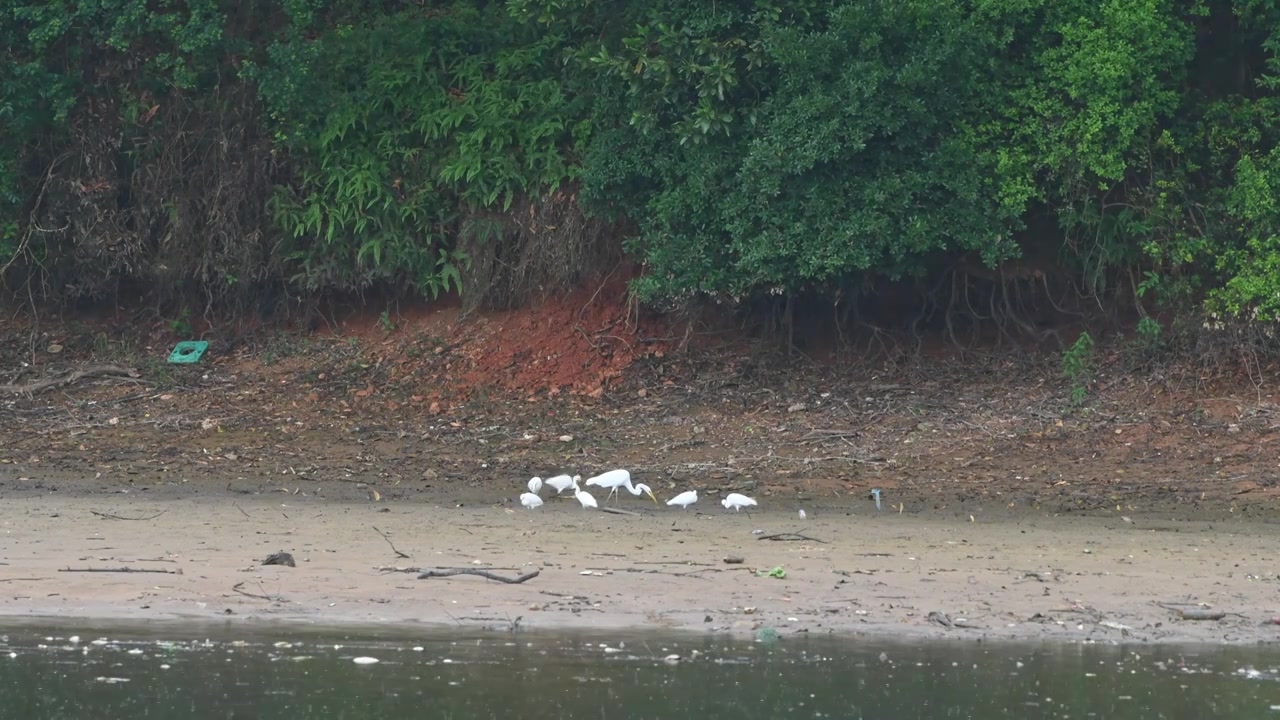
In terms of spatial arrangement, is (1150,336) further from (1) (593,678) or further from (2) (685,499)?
(1) (593,678)

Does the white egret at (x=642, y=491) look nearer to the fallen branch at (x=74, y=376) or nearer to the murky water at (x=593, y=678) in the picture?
the murky water at (x=593, y=678)

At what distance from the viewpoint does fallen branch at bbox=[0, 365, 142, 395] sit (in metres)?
12.3

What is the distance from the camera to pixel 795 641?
7020 mm

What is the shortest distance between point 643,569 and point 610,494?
192cm

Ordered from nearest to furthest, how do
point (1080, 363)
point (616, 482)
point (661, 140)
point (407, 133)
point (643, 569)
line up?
point (643, 569) < point (616, 482) < point (661, 140) < point (1080, 363) < point (407, 133)

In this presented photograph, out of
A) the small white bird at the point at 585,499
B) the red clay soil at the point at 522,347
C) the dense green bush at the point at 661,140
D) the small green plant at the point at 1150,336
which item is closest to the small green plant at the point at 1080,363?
the small green plant at the point at 1150,336

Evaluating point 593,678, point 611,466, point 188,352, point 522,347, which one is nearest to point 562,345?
point 522,347

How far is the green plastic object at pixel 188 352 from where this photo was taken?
1307cm

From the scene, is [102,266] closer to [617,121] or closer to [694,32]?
[617,121]

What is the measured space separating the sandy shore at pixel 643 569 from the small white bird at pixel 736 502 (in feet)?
0.36

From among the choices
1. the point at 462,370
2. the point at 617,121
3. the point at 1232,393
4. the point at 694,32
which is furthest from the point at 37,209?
the point at 1232,393

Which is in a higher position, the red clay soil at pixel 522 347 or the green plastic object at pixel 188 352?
the red clay soil at pixel 522 347

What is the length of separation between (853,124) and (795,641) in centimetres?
482

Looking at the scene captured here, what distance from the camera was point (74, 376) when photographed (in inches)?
494
